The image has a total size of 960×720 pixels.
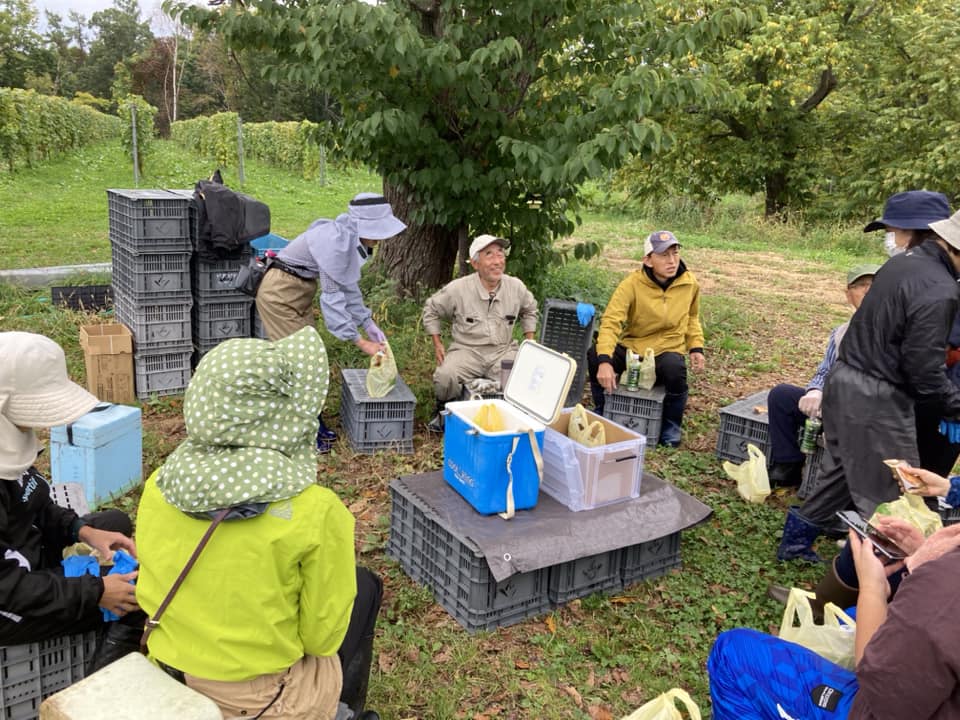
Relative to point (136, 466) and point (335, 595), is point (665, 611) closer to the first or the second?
point (335, 595)

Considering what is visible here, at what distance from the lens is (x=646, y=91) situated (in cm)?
570

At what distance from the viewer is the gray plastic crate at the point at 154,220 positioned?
5.45 meters

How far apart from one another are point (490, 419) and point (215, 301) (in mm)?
3065

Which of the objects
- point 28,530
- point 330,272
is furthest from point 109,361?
point 28,530

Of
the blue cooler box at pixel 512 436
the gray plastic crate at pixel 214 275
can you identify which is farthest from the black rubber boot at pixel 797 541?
the gray plastic crate at pixel 214 275

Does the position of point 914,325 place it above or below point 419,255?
above

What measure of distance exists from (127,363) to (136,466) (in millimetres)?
1494

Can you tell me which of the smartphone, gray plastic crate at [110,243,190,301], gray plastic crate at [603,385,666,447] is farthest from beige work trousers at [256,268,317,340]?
the smartphone

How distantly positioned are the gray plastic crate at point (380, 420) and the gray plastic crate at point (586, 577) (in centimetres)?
193

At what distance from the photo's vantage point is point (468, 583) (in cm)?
335

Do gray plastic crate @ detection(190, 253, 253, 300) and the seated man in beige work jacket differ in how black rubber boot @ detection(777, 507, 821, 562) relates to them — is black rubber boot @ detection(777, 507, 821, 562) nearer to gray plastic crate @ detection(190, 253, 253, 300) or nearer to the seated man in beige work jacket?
the seated man in beige work jacket

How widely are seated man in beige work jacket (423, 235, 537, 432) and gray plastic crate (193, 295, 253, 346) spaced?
1.64m

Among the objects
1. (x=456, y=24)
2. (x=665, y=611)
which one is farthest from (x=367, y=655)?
(x=456, y=24)

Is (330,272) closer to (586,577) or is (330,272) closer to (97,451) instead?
(97,451)
